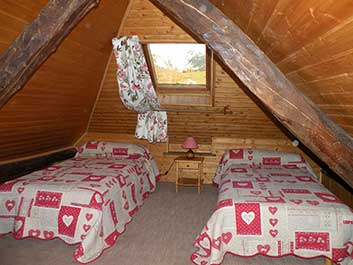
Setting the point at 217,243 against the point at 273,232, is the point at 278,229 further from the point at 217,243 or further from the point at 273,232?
the point at 217,243

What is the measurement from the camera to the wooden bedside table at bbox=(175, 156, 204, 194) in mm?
4390

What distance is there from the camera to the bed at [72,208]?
103 inches

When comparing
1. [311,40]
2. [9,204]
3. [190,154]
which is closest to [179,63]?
[190,154]

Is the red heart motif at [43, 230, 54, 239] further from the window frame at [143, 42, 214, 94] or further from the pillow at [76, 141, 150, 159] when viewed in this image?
the window frame at [143, 42, 214, 94]

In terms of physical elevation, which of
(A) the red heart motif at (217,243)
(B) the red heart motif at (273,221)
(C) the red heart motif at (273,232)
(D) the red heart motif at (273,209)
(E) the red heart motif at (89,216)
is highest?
(D) the red heart motif at (273,209)

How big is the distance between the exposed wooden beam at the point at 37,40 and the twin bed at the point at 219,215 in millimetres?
1131

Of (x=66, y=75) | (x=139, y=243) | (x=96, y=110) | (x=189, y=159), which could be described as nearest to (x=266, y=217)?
(x=139, y=243)

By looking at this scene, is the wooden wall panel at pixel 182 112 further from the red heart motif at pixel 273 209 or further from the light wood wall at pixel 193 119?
the red heart motif at pixel 273 209

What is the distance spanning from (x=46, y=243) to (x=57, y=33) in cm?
204

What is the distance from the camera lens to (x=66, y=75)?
3.12 m

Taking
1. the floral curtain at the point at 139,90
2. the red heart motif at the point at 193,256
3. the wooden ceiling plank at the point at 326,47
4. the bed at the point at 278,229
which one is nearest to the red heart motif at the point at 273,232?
the bed at the point at 278,229

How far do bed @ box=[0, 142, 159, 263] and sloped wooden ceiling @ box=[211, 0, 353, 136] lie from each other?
82.2 inches

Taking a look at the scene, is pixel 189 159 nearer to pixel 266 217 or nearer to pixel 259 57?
pixel 266 217

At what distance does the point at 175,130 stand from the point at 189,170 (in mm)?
768
